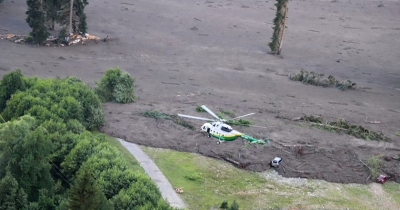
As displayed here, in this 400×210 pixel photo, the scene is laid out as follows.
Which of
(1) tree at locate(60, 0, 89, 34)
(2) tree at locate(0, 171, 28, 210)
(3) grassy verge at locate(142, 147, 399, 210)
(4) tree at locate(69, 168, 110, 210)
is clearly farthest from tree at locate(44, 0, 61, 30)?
(4) tree at locate(69, 168, 110, 210)

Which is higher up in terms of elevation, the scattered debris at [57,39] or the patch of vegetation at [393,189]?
the scattered debris at [57,39]

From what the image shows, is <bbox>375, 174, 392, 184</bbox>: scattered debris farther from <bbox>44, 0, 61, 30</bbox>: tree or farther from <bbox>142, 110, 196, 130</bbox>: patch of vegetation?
<bbox>44, 0, 61, 30</bbox>: tree

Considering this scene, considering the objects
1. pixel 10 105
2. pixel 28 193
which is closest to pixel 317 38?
pixel 10 105

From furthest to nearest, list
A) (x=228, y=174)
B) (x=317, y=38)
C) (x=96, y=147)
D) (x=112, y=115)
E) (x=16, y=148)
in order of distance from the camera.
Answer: (x=317, y=38) → (x=112, y=115) → (x=228, y=174) → (x=96, y=147) → (x=16, y=148)

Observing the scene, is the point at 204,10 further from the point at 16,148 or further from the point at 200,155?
the point at 16,148

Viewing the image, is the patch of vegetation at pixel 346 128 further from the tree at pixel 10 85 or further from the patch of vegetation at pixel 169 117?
the tree at pixel 10 85

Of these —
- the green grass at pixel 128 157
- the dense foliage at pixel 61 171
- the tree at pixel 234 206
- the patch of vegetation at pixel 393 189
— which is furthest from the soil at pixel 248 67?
the dense foliage at pixel 61 171
